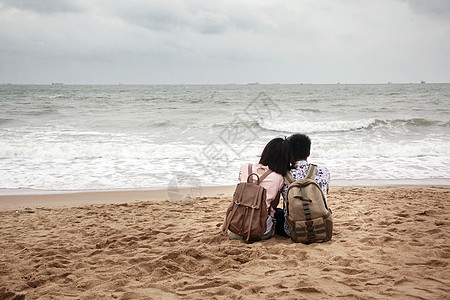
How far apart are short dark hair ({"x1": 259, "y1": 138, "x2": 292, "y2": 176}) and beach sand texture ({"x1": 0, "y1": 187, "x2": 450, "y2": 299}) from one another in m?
0.77

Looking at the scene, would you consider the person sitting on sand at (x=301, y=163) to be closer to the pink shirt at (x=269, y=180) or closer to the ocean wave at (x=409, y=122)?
the pink shirt at (x=269, y=180)

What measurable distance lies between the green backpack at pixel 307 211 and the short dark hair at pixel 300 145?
200 mm

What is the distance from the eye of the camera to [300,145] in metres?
3.57

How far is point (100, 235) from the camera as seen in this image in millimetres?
4016

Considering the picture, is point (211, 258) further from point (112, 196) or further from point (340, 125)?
point (340, 125)

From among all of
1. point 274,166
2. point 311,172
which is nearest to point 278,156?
point 274,166

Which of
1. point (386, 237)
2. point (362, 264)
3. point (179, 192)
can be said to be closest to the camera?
point (362, 264)

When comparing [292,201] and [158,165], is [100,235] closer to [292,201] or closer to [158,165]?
[292,201]

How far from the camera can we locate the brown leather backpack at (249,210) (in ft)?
10.9

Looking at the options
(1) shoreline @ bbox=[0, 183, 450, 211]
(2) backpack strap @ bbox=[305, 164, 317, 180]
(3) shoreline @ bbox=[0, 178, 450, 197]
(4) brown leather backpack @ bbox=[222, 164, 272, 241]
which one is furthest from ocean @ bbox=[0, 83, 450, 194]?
(2) backpack strap @ bbox=[305, 164, 317, 180]

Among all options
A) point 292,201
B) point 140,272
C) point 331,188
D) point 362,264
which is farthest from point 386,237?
point 331,188

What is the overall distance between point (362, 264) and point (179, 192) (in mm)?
4177

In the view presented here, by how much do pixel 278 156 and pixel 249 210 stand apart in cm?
61

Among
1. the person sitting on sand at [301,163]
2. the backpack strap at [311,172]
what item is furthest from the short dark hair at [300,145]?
the backpack strap at [311,172]
